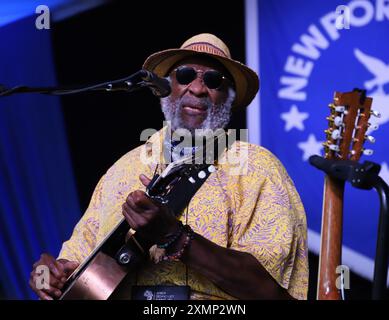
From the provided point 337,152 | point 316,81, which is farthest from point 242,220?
point 316,81

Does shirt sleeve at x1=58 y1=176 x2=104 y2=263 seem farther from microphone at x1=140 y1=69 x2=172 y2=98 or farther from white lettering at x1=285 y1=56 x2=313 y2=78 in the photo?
white lettering at x1=285 y1=56 x2=313 y2=78

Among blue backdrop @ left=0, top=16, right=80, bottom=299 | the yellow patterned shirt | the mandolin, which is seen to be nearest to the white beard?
the yellow patterned shirt

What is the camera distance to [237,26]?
373 cm

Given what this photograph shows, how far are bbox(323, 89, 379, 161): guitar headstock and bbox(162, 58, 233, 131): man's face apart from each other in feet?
2.71

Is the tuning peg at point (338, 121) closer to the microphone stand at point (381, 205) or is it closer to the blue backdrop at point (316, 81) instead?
the microphone stand at point (381, 205)

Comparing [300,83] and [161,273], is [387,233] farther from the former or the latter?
[300,83]

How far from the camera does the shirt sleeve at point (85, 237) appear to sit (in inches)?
98.9

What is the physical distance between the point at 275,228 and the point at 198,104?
2.03 ft

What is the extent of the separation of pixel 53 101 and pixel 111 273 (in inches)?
76.4

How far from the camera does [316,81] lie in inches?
132

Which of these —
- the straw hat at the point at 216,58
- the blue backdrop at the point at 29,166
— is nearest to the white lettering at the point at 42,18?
the blue backdrop at the point at 29,166

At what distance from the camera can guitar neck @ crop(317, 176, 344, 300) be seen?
181 cm

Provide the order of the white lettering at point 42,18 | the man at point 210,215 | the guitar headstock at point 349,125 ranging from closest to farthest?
the guitar headstock at point 349,125 → the man at point 210,215 → the white lettering at point 42,18

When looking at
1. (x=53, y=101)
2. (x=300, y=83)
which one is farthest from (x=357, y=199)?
A: (x=53, y=101)
